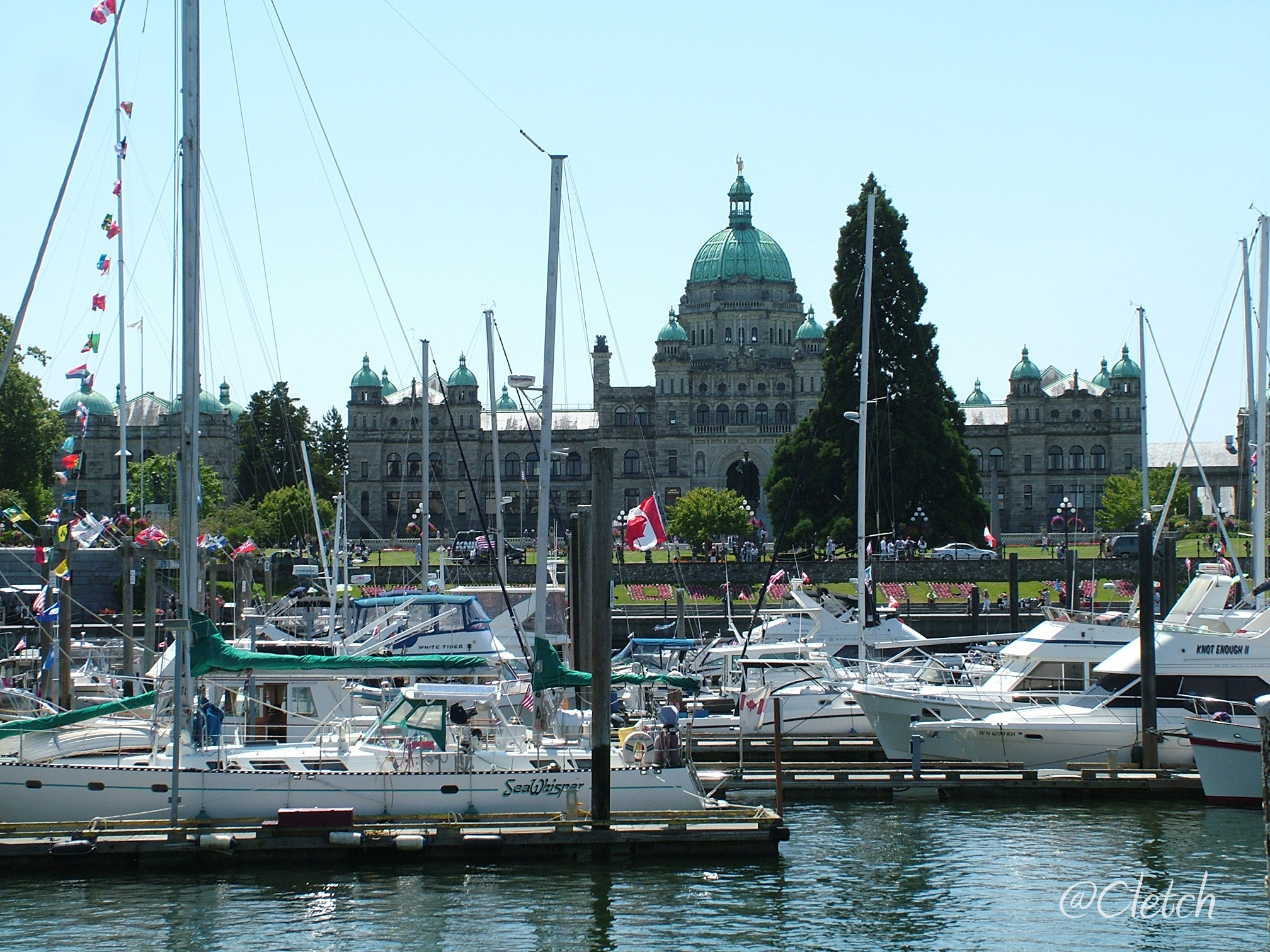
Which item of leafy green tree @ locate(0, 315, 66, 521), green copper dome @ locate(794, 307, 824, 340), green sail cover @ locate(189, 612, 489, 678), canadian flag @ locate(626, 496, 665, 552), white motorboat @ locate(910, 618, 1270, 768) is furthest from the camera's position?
green copper dome @ locate(794, 307, 824, 340)

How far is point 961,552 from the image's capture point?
76.3 meters

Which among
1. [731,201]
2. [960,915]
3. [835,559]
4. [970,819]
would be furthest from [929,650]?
[731,201]

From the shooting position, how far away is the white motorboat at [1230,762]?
2858cm

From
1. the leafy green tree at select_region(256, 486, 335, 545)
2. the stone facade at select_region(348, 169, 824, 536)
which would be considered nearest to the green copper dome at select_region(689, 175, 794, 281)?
the stone facade at select_region(348, 169, 824, 536)

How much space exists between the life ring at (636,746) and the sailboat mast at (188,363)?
23.0 ft

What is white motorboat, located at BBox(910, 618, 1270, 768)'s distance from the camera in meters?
31.6

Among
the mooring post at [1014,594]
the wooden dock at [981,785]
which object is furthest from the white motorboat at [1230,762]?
the mooring post at [1014,594]

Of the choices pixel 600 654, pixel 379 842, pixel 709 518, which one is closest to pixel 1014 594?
pixel 600 654

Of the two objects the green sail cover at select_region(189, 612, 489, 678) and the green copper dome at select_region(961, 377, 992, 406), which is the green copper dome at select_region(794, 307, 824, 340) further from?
the green sail cover at select_region(189, 612, 489, 678)

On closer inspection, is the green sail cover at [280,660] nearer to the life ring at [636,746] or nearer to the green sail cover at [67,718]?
the green sail cover at [67,718]

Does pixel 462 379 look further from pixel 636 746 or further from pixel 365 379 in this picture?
pixel 636 746

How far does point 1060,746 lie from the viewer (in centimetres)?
3200

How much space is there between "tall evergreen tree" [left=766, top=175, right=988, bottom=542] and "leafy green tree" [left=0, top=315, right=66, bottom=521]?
38161 mm

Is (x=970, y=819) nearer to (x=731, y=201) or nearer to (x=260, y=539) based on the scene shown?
(x=260, y=539)
